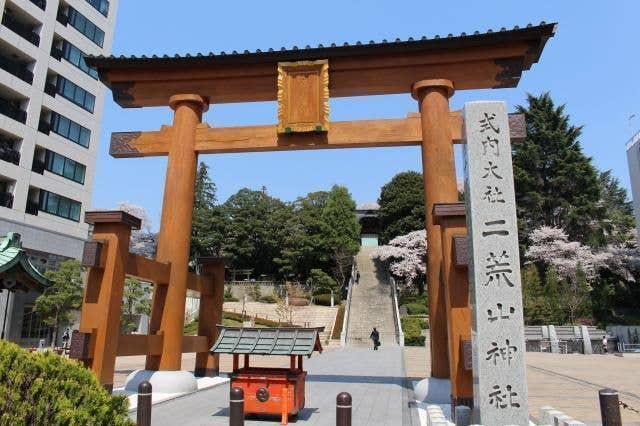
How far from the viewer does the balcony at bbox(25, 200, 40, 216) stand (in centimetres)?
2920

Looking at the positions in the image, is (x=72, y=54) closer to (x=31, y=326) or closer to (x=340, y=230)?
(x=31, y=326)

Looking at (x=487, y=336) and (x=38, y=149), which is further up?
(x=38, y=149)

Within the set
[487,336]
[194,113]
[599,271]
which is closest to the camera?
Answer: [487,336]

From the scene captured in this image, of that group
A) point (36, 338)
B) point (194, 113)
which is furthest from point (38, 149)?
point (194, 113)

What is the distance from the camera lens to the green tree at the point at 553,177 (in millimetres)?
40500

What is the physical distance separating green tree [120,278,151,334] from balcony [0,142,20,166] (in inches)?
379

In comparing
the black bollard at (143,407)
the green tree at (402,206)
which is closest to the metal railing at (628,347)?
the green tree at (402,206)

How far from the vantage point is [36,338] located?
1175 inches

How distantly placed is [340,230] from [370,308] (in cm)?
1222

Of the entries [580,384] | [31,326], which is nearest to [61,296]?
[31,326]

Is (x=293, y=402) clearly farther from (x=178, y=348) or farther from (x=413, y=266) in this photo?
(x=413, y=266)

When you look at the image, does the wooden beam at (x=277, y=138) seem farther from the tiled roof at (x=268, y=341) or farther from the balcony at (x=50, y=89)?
the balcony at (x=50, y=89)

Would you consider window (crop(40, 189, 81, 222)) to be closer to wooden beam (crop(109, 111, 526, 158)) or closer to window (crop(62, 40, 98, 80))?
window (crop(62, 40, 98, 80))

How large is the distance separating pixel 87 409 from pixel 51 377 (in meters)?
0.42
